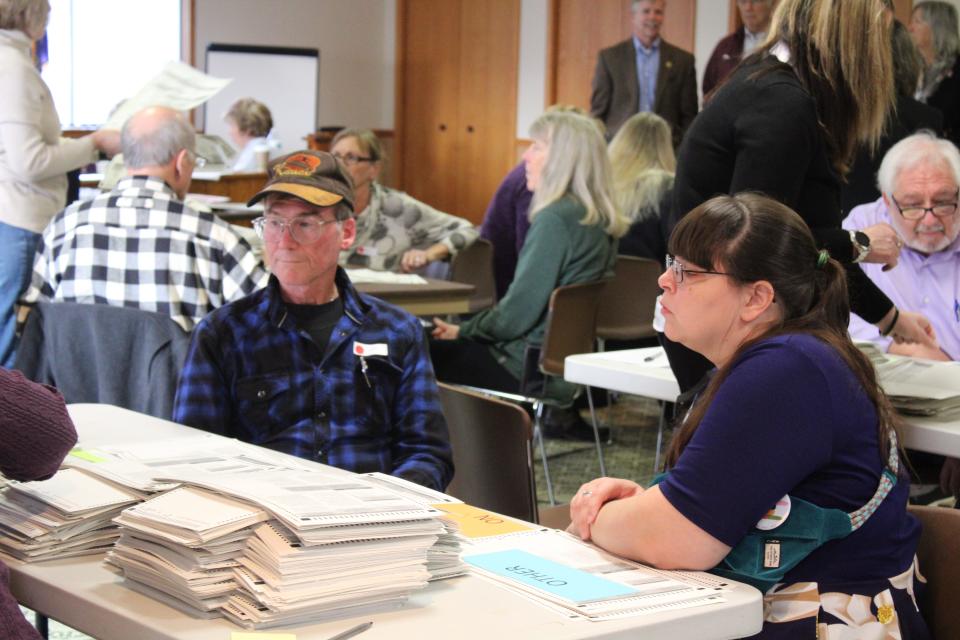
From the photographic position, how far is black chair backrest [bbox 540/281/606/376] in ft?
13.9

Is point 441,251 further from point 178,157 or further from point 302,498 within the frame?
point 302,498

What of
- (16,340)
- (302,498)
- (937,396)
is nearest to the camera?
(302,498)

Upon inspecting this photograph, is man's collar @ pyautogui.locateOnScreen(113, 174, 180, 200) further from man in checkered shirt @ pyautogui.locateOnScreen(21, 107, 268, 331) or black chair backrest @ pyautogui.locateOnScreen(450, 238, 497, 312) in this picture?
black chair backrest @ pyautogui.locateOnScreen(450, 238, 497, 312)

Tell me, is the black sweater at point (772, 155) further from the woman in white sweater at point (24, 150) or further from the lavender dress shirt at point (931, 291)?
the woman in white sweater at point (24, 150)

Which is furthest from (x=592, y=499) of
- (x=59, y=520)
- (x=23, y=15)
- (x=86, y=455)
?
(x=23, y=15)

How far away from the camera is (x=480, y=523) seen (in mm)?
1794

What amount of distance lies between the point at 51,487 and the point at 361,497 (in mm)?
495

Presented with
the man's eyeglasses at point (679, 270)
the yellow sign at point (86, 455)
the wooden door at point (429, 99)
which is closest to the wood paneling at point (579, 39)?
the wooden door at point (429, 99)

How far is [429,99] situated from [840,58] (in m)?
10.0

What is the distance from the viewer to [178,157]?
11.3 feet

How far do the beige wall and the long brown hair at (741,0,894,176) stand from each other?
31.6 feet

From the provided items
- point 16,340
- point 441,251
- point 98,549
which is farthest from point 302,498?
point 441,251

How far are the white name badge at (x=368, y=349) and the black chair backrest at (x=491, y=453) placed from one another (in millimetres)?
250

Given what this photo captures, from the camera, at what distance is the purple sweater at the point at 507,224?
5.52 meters
